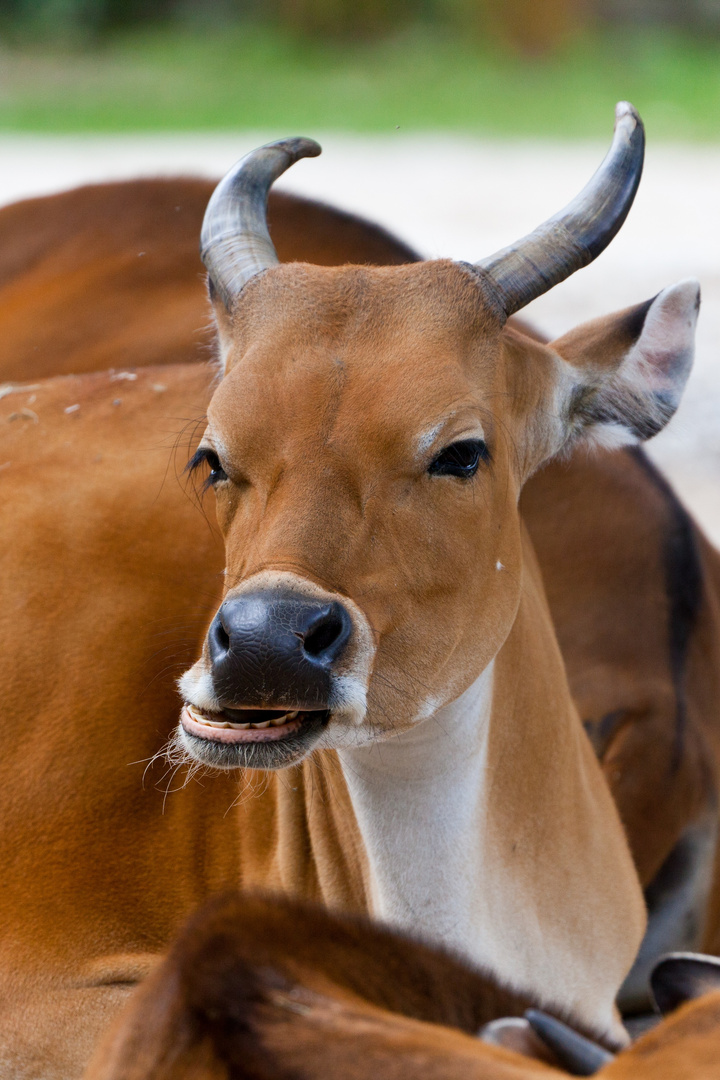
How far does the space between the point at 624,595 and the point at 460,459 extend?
2286 millimetres

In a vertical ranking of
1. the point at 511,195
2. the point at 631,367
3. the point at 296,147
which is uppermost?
the point at 296,147

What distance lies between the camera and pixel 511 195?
15.3 metres

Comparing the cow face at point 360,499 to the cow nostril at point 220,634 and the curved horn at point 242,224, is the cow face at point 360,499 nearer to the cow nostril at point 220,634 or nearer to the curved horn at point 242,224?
Result: the cow nostril at point 220,634

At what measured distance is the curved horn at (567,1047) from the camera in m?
1.93

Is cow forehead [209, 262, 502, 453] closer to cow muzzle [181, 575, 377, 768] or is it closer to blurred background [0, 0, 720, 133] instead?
cow muzzle [181, 575, 377, 768]

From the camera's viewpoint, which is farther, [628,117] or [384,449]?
[628,117]

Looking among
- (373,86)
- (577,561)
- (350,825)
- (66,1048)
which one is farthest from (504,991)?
(373,86)

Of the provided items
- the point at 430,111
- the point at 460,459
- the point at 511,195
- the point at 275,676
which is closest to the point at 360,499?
the point at 460,459

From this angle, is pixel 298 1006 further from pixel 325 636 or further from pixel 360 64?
pixel 360 64

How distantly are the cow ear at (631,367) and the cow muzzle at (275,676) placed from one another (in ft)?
3.55

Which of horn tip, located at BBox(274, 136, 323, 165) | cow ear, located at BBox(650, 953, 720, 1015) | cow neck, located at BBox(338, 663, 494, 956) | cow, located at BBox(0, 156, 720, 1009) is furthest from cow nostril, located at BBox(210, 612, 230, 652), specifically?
cow, located at BBox(0, 156, 720, 1009)

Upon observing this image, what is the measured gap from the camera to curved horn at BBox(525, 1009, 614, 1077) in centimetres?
193

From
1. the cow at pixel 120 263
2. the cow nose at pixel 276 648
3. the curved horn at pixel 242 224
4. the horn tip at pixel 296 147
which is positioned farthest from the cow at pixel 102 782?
the cow at pixel 120 263

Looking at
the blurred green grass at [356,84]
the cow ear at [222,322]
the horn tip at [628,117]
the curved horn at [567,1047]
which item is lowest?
the blurred green grass at [356,84]
